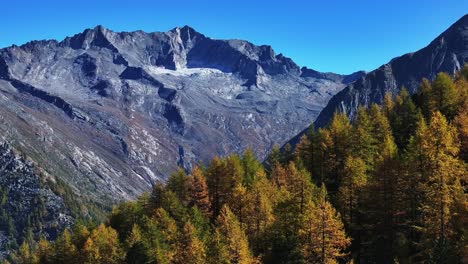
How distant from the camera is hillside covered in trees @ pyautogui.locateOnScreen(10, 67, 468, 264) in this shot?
51031mm

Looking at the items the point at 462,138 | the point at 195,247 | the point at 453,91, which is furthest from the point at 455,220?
the point at 453,91

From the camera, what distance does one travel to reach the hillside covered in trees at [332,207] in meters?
51.0

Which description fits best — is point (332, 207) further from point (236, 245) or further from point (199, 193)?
point (199, 193)

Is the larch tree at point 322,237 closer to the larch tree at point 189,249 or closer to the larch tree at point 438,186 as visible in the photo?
the larch tree at point 438,186

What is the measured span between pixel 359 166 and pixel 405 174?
9.29 meters

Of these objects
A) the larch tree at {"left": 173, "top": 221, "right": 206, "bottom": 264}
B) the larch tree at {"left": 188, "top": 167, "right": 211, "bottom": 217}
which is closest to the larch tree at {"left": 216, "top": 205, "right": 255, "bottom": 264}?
the larch tree at {"left": 173, "top": 221, "right": 206, "bottom": 264}

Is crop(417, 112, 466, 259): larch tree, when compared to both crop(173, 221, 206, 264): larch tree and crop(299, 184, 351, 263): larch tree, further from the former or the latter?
crop(173, 221, 206, 264): larch tree

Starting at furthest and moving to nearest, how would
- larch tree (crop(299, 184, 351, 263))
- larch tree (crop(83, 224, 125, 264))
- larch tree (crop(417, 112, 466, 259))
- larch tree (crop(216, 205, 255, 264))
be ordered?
1. larch tree (crop(83, 224, 125, 264))
2. larch tree (crop(216, 205, 255, 264))
3. larch tree (crop(299, 184, 351, 263))
4. larch tree (crop(417, 112, 466, 259))

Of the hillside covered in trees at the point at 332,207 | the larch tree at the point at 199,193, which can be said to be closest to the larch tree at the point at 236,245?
the hillside covered in trees at the point at 332,207

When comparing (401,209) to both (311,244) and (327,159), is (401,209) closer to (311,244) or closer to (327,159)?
(311,244)

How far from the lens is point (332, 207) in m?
62.0

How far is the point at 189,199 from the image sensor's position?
270 ft

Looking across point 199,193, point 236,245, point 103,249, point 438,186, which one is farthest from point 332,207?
point 103,249

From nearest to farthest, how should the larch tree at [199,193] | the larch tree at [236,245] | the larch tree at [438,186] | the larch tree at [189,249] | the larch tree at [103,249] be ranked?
1. the larch tree at [438,186]
2. the larch tree at [236,245]
3. the larch tree at [189,249]
4. the larch tree at [103,249]
5. the larch tree at [199,193]
